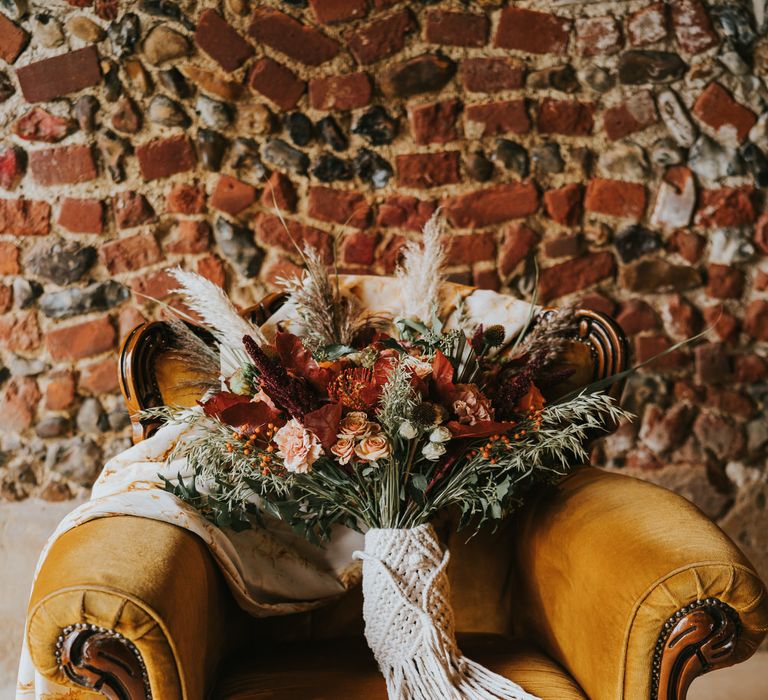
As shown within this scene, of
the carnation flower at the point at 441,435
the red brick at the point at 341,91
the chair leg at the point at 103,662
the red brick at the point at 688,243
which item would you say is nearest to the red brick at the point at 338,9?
the red brick at the point at 341,91

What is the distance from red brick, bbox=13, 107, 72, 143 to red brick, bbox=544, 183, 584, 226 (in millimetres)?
1397

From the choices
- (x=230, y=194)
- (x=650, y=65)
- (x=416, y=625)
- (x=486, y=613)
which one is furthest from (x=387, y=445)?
(x=650, y=65)

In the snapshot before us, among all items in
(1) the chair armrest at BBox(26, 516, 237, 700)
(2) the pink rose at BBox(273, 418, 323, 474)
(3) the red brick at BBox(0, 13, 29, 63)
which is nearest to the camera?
A: (1) the chair armrest at BBox(26, 516, 237, 700)

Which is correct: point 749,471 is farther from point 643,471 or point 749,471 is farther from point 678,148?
point 678,148

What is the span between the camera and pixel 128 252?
204cm

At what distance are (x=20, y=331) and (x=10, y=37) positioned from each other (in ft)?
2.71

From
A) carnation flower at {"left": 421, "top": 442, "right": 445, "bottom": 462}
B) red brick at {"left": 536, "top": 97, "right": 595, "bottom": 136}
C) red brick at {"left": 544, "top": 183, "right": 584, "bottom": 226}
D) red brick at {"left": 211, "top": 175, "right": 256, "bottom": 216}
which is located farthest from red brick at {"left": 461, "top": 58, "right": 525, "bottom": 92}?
carnation flower at {"left": 421, "top": 442, "right": 445, "bottom": 462}

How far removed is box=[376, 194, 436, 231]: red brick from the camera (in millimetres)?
2057

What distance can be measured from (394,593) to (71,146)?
160cm

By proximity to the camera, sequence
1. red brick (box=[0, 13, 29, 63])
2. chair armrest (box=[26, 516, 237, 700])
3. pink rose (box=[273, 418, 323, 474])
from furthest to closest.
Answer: red brick (box=[0, 13, 29, 63]) → pink rose (box=[273, 418, 323, 474]) → chair armrest (box=[26, 516, 237, 700])

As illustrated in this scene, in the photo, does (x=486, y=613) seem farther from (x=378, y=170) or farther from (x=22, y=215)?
(x=22, y=215)

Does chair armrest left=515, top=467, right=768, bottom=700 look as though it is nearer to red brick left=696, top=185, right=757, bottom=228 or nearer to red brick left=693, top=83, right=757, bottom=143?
red brick left=696, top=185, right=757, bottom=228

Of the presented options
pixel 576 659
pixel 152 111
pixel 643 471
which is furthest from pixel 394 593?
pixel 152 111

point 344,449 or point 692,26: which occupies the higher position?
point 692,26
